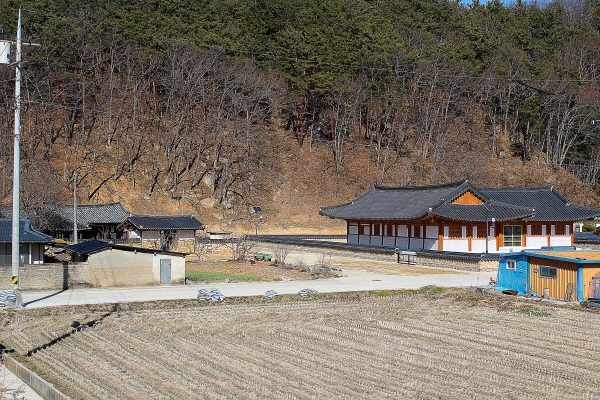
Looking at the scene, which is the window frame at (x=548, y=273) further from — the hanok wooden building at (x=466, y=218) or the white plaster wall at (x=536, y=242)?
the white plaster wall at (x=536, y=242)

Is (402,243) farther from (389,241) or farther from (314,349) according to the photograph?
(314,349)

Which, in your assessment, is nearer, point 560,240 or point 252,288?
point 252,288

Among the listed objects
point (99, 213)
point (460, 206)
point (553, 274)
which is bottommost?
point (553, 274)

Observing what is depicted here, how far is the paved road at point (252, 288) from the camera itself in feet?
77.0

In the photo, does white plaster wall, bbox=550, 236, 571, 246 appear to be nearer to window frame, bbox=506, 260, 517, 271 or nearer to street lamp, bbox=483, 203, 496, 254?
street lamp, bbox=483, 203, 496, 254

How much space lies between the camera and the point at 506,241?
1615 inches

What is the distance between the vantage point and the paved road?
23469 mm

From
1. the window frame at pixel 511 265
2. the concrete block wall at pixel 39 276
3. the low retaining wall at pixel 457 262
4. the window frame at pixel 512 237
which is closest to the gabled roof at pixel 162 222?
the low retaining wall at pixel 457 262

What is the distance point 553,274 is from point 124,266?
15394 mm

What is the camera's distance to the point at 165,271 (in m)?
27.8

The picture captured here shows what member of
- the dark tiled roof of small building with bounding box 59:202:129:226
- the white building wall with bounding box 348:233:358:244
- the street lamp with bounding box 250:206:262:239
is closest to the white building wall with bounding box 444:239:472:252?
the white building wall with bounding box 348:233:358:244

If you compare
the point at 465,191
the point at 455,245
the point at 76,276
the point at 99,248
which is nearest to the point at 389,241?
the point at 455,245

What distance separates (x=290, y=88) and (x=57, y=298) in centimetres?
4454

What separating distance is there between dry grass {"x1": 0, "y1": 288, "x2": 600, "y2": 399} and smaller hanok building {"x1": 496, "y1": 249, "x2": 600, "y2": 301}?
200 cm
